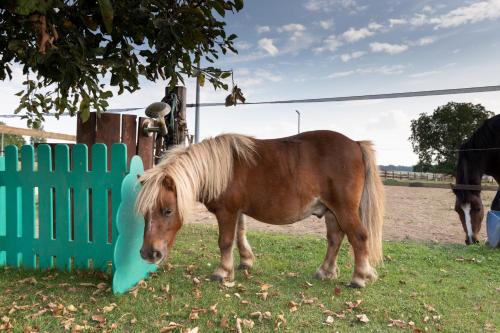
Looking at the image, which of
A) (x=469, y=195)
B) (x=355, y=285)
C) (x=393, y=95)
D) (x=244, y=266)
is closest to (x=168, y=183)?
(x=244, y=266)

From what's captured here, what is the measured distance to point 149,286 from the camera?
3.50m

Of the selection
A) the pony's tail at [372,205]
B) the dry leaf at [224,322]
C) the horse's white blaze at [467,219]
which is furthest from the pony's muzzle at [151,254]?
the horse's white blaze at [467,219]

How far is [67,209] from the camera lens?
3.94 meters

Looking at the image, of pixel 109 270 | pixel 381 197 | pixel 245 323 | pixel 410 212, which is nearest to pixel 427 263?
pixel 381 197

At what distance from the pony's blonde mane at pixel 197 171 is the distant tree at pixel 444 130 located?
22.2 metres

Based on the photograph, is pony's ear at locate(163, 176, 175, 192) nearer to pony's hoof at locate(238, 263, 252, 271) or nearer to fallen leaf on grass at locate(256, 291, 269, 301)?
fallen leaf on grass at locate(256, 291, 269, 301)

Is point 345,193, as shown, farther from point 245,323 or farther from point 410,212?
point 410,212

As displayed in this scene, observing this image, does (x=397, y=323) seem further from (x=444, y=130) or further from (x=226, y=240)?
(x=444, y=130)

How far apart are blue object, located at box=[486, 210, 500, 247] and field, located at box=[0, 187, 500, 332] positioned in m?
1.03

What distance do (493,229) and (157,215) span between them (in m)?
5.42

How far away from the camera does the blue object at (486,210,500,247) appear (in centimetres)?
570

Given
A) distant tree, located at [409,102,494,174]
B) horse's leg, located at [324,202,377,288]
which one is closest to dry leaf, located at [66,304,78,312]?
horse's leg, located at [324,202,377,288]

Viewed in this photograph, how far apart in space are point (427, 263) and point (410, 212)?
745cm

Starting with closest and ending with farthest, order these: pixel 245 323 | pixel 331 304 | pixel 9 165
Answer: pixel 245 323, pixel 331 304, pixel 9 165
